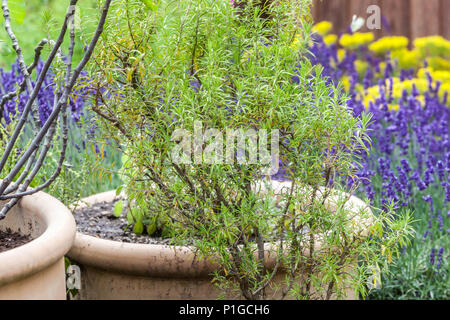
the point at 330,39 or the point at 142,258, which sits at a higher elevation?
the point at 330,39

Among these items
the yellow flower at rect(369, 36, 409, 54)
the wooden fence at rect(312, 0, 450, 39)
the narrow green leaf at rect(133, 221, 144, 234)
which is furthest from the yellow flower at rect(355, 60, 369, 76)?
the narrow green leaf at rect(133, 221, 144, 234)

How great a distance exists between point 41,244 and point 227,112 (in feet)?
1.84

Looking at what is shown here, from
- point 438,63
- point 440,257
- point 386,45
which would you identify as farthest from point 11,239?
point 438,63

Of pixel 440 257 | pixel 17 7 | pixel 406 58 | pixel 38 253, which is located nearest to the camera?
pixel 38 253

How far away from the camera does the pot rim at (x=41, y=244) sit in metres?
1.20

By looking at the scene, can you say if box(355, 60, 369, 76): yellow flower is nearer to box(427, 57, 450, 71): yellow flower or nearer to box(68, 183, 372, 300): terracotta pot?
box(427, 57, 450, 71): yellow flower

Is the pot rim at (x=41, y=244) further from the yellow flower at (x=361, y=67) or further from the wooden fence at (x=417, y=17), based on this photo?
the wooden fence at (x=417, y=17)

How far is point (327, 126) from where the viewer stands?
1.41 metres

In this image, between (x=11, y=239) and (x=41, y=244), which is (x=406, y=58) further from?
(x=41, y=244)

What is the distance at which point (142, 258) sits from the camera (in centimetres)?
178

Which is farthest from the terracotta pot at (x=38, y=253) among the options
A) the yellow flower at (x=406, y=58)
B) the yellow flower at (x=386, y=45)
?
the yellow flower at (x=406, y=58)

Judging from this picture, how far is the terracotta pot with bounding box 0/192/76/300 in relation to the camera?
3.98 ft

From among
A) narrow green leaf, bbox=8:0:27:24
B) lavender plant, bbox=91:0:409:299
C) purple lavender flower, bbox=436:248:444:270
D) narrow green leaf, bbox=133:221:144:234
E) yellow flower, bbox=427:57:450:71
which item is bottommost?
purple lavender flower, bbox=436:248:444:270
